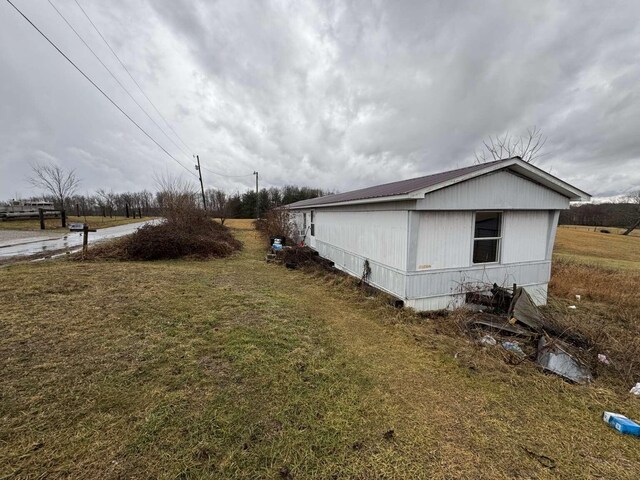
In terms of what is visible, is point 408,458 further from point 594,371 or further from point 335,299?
point 335,299

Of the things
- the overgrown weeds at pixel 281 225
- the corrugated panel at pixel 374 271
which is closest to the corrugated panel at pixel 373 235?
the corrugated panel at pixel 374 271

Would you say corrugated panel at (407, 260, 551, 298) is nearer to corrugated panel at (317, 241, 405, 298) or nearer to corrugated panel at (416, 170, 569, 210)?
corrugated panel at (317, 241, 405, 298)

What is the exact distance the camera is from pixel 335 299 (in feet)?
22.4

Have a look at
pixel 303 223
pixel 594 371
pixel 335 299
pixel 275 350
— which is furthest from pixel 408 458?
pixel 303 223

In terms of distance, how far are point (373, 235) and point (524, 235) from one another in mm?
3739

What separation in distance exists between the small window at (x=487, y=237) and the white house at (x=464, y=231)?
0.08 ft

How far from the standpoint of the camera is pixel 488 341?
438 cm

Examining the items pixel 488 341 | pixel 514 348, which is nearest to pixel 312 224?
pixel 488 341

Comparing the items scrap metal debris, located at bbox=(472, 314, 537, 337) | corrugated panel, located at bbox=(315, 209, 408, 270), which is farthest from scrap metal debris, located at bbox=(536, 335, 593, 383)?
corrugated panel, located at bbox=(315, 209, 408, 270)

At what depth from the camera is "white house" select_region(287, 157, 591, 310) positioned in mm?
5586

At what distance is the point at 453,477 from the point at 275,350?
261 centimetres

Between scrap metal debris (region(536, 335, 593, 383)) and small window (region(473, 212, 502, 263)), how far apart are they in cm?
263

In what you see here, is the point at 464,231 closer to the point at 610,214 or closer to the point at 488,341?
the point at 488,341

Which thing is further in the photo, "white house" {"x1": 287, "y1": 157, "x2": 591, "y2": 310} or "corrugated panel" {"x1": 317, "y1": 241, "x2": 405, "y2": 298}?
"corrugated panel" {"x1": 317, "y1": 241, "x2": 405, "y2": 298}
